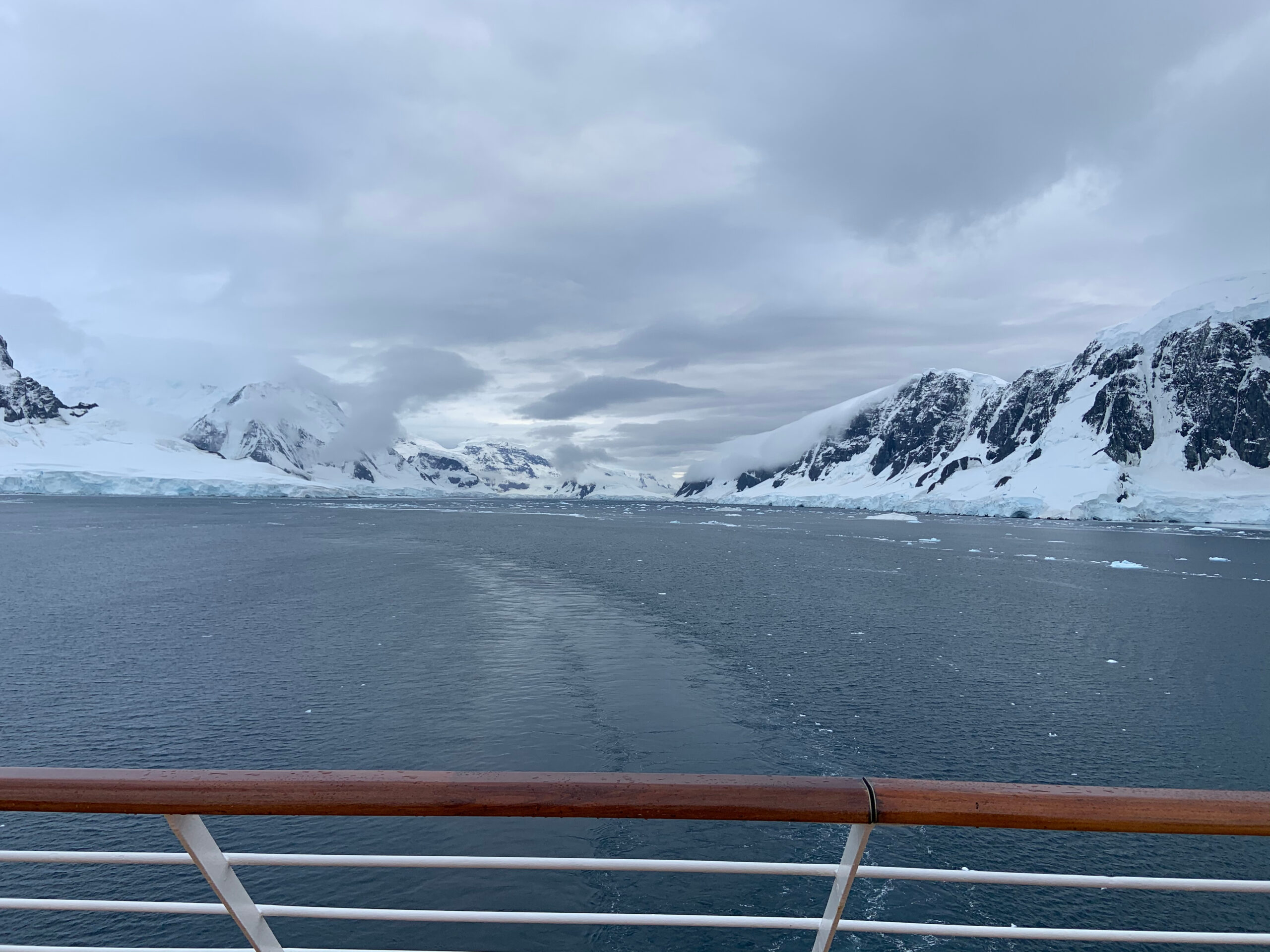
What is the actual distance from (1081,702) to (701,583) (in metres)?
25.4

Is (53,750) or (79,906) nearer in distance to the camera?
(79,906)

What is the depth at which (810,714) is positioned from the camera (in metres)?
20.1

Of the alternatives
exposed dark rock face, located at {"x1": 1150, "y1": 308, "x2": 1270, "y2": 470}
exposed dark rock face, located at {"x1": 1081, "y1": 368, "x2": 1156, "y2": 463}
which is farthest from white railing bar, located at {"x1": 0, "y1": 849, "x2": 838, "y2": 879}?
exposed dark rock face, located at {"x1": 1150, "y1": 308, "x2": 1270, "y2": 470}

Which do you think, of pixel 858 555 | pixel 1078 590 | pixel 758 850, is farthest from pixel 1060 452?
pixel 758 850

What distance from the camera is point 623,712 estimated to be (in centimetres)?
1992

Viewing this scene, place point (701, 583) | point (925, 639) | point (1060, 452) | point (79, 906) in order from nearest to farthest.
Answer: point (79, 906), point (925, 639), point (701, 583), point (1060, 452)

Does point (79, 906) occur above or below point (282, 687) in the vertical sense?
above

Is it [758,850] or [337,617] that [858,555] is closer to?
[337,617]

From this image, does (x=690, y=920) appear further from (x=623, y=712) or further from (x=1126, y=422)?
(x=1126, y=422)

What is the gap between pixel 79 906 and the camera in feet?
9.37

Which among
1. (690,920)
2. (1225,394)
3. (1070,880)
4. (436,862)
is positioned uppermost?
(1225,394)

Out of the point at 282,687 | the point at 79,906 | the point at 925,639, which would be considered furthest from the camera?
the point at 925,639

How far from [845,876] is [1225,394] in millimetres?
242412

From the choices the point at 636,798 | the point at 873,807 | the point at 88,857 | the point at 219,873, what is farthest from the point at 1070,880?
the point at 88,857
